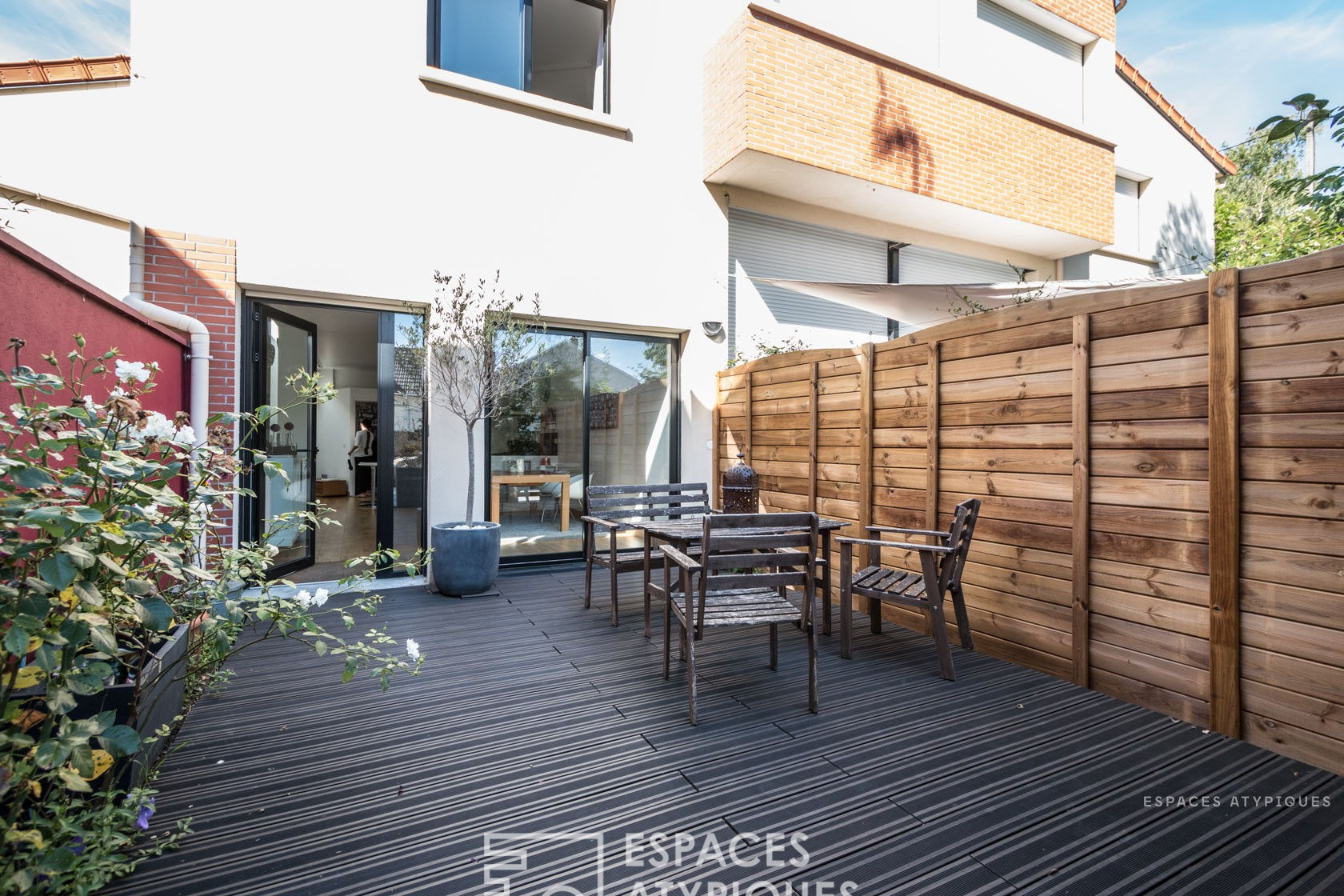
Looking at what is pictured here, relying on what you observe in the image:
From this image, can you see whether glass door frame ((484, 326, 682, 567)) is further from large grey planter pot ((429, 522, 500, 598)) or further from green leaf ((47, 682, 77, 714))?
green leaf ((47, 682, 77, 714))

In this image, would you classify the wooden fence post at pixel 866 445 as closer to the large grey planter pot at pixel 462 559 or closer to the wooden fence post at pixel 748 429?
the wooden fence post at pixel 748 429

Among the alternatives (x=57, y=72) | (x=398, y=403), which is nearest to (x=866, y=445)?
(x=398, y=403)

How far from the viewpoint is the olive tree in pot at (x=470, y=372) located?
476 cm

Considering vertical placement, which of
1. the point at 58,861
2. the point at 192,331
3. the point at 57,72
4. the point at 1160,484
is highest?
the point at 57,72

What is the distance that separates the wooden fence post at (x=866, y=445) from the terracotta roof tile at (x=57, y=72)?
233 inches

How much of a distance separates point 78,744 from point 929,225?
27.7 feet

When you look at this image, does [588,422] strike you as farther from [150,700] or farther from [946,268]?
[946,268]

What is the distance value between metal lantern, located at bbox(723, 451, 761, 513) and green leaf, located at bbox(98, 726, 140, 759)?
13.1ft

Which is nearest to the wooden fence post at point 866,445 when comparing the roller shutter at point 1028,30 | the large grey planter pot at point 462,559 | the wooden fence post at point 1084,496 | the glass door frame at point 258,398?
the wooden fence post at point 1084,496

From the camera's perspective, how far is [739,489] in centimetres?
505

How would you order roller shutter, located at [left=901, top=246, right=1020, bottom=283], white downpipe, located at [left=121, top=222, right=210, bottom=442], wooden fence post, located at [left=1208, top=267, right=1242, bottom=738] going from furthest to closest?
roller shutter, located at [left=901, top=246, right=1020, bottom=283], white downpipe, located at [left=121, top=222, right=210, bottom=442], wooden fence post, located at [left=1208, top=267, right=1242, bottom=738]

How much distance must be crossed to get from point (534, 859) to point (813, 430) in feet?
12.6

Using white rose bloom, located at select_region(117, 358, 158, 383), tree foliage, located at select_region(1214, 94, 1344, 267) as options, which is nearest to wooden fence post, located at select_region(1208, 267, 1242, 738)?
tree foliage, located at select_region(1214, 94, 1344, 267)

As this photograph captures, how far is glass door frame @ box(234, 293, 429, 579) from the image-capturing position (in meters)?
4.77
